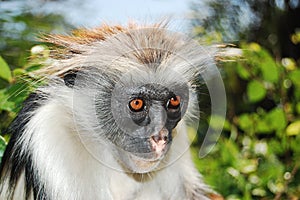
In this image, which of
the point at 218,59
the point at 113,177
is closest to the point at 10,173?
the point at 113,177

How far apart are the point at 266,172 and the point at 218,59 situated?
1.46 metres

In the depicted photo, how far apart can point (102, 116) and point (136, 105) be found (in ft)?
0.91

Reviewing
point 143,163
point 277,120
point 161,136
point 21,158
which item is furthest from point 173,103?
point 277,120

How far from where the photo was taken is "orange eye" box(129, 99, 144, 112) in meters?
2.74

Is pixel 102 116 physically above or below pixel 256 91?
below

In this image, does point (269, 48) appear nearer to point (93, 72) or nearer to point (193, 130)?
point (193, 130)

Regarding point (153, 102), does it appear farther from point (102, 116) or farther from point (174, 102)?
point (102, 116)

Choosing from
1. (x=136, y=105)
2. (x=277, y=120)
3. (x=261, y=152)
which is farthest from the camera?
(x=261, y=152)

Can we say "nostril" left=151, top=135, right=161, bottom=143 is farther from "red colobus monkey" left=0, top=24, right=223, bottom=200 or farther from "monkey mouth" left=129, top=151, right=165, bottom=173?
"monkey mouth" left=129, top=151, right=165, bottom=173

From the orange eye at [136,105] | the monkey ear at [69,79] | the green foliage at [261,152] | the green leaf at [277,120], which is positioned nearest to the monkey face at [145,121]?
the orange eye at [136,105]

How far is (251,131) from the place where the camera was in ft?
15.2

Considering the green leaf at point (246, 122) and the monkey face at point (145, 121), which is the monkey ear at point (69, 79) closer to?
the monkey face at point (145, 121)

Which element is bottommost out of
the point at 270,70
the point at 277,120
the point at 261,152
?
the point at 261,152

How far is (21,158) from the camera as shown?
114 inches
